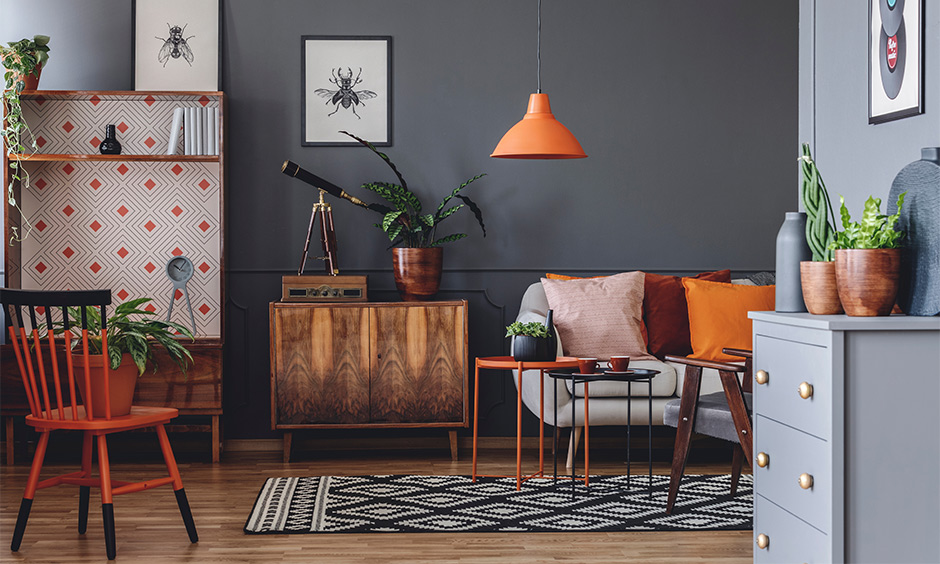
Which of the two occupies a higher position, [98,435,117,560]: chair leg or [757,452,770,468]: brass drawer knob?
[757,452,770,468]: brass drawer knob

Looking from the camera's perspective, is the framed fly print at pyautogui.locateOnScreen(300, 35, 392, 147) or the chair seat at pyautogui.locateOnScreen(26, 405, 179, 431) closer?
the chair seat at pyautogui.locateOnScreen(26, 405, 179, 431)

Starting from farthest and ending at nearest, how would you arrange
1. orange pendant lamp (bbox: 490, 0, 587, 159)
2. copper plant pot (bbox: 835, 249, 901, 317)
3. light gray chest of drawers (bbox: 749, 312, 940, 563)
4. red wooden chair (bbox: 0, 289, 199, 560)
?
orange pendant lamp (bbox: 490, 0, 587, 159)
red wooden chair (bbox: 0, 289, 199, 560)
copper plant pot (bbox: 835, 249, 901, 317)
light gray chest of drawers (bbox: 749, 312, 940, 563)

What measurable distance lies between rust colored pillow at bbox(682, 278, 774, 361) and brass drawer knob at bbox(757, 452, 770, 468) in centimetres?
225

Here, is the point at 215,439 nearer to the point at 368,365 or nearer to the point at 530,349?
the point at 368,365

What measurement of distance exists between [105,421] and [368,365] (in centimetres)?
175

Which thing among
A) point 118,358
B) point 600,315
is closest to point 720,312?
point 600,315

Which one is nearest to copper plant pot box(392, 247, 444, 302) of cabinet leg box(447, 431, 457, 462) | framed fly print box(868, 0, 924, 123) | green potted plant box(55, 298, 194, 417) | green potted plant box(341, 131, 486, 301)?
green potted plant box(341, 131, 486, 301)

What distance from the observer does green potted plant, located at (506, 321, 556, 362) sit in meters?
3.77

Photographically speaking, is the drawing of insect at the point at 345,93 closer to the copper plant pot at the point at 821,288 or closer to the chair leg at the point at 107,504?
the chair leg at the point at 107,504

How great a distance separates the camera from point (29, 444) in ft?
15.4

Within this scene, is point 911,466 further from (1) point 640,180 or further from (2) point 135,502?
(1) point 640,180

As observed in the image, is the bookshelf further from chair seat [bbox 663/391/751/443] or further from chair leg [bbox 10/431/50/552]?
chair seat [bbox 663/391/751/443]

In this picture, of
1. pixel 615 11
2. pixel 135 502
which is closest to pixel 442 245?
pixel 615 11

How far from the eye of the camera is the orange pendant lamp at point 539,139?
13.1 ft
